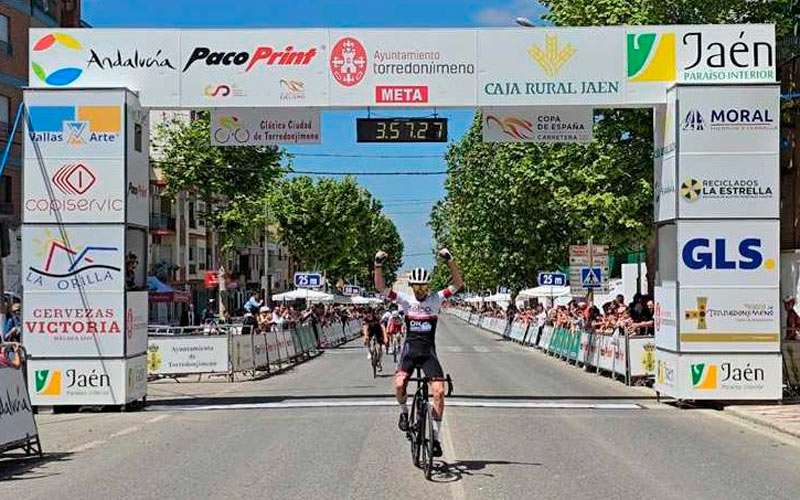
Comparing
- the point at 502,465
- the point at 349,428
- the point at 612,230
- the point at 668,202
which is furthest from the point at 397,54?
the point at 612,230

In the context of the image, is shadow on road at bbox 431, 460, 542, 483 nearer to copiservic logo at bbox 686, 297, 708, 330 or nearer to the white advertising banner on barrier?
copiservic logo at bbox 686, 297, 708, 330

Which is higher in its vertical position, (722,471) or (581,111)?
(581,111)

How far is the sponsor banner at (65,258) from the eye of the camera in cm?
1738

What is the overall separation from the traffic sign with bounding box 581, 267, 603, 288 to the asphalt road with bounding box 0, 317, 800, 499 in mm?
14271

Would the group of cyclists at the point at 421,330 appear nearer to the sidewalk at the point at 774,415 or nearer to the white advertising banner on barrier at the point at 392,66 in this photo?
the sidewalk at the point at 774,415

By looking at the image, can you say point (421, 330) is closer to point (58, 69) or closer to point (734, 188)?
point (734, 188)

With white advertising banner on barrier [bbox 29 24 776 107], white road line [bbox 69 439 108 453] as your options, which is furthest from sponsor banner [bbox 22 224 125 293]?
white road line [bbox 69 439 108 453]

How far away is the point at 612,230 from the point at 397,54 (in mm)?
13581

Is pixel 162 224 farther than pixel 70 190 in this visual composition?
Yes

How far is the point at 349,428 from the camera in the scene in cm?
1440

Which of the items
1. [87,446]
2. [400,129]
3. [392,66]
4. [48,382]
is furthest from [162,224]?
[87,446]

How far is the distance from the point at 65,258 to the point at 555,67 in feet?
28.8

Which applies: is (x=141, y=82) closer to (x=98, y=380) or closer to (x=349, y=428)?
(x=98, y=380)

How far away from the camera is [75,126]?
57.4 ft
